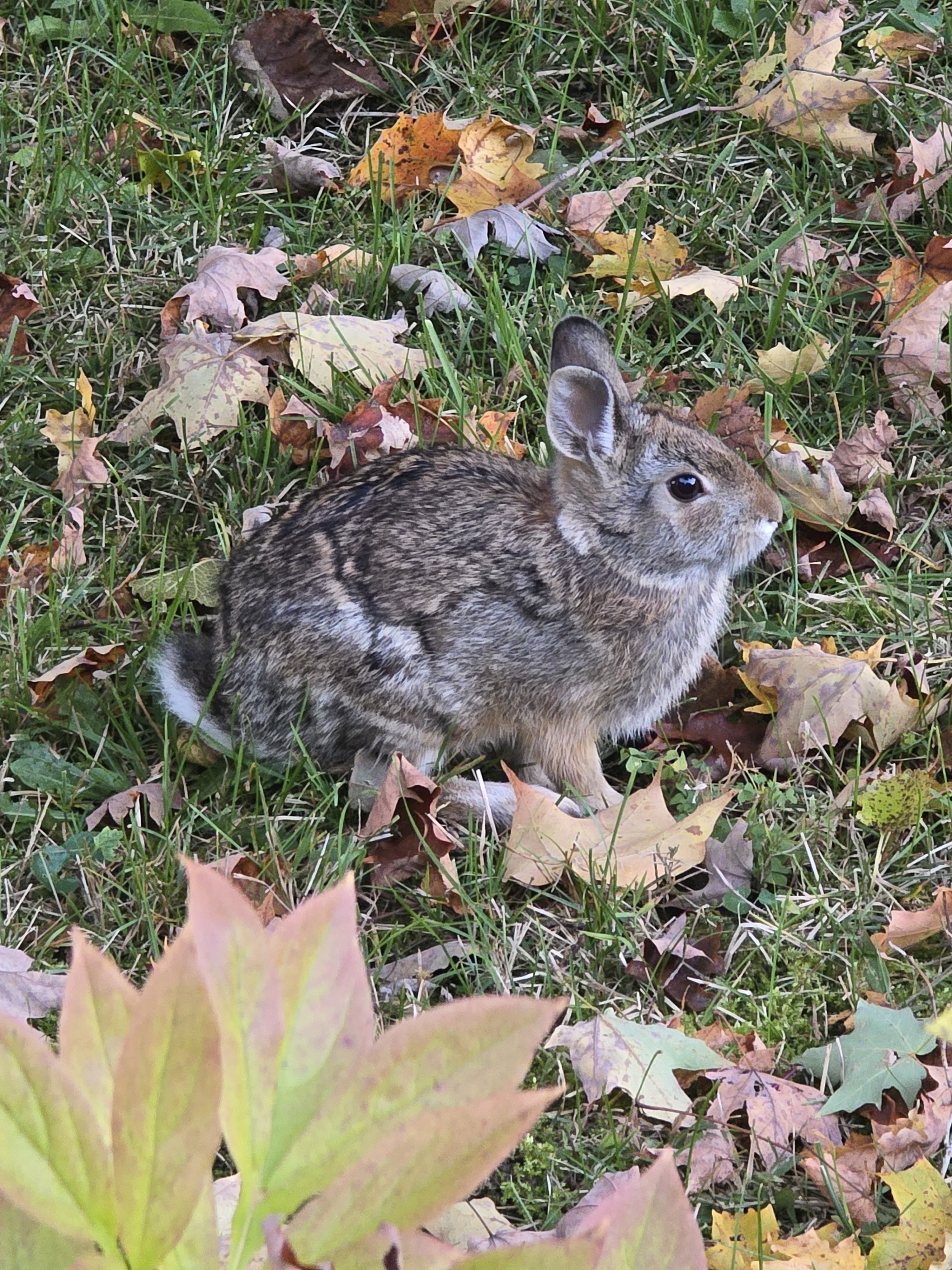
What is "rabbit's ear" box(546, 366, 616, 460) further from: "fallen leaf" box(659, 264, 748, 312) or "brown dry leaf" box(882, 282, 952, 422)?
"brown dry leaf" box(882, 282, 952, 422)

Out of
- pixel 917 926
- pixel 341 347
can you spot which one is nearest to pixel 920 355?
pixel 341 347

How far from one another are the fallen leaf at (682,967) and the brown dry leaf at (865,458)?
1662 mm

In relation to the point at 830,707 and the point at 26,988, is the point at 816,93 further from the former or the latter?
the point at 26,988

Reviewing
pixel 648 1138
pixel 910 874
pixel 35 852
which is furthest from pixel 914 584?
pixel 35 852

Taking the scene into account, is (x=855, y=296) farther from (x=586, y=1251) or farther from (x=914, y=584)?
(x=586, y=1251)

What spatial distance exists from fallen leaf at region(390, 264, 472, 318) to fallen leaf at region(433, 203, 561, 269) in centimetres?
15

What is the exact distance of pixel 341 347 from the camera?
4.73m

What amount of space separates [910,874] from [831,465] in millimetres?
1422

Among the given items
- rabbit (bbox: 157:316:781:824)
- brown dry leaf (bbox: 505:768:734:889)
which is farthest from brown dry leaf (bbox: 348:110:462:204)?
brown dry leaf (bbox: 505:768:734:889)

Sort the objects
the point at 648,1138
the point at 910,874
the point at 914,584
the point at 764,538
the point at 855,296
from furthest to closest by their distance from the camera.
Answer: the point at 855,296
the point at 914,584
the point at 764,538
the point at 910,874
the point at 648,1138

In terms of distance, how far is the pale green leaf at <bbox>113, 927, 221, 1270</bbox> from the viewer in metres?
0.79

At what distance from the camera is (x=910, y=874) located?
3.59 metres

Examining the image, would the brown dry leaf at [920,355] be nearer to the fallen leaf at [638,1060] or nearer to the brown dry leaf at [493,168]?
the brown dry leaf at [493,168]

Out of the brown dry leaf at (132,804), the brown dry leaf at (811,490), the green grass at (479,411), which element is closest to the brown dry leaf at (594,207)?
the green grass at (479,411)
